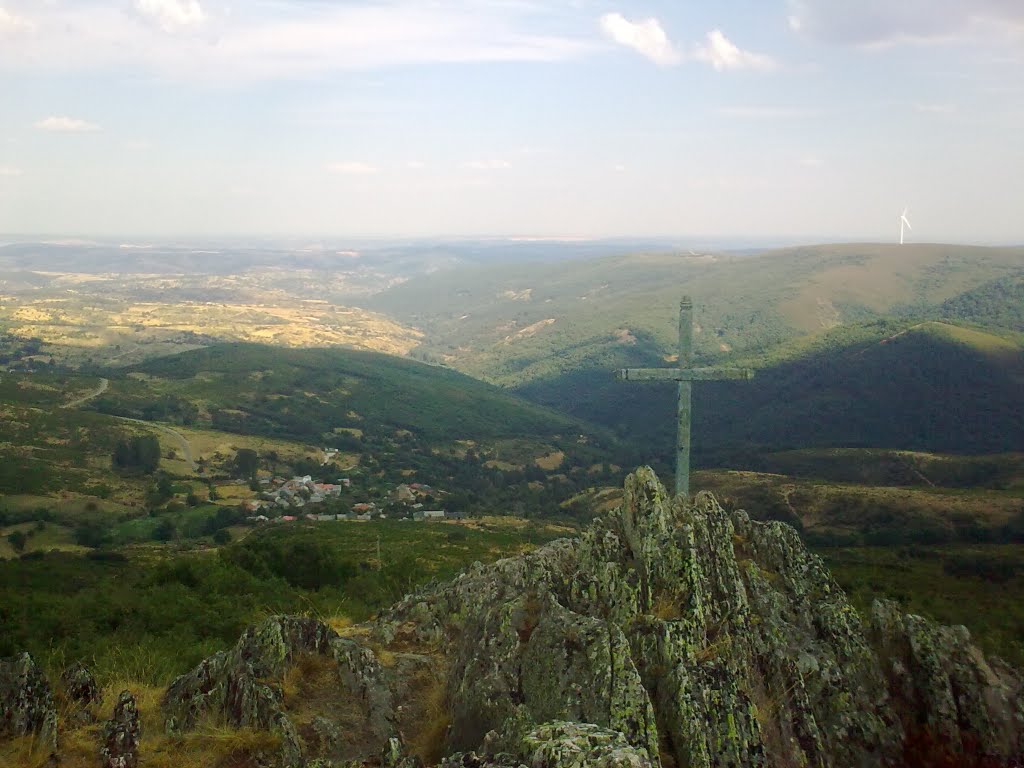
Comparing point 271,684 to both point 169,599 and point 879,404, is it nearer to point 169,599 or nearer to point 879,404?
point 169,599

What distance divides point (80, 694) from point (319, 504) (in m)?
90.6

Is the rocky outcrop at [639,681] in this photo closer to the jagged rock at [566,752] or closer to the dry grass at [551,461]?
the jagged rock at [566,752]

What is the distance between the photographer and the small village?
3650 inches

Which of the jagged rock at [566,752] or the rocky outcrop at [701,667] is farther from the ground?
the jagged rock at [566,752]

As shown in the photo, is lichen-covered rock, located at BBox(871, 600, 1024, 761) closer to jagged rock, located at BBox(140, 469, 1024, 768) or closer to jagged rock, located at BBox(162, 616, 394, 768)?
jagged rock, located at BBox(140, 469, 1024, 768)

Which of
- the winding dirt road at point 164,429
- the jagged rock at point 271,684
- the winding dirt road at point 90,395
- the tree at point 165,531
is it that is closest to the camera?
the jagged rock at point 271,684

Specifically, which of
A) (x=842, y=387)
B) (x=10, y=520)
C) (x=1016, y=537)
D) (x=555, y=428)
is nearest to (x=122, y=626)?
(x=10, y=520)

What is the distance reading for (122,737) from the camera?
10836 mm

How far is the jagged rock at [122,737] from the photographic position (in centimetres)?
1056

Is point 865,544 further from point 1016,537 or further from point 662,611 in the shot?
point 662,611

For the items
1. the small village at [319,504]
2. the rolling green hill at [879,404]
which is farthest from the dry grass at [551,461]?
the small village at [319,504]

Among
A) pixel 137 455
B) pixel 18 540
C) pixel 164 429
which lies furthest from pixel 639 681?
pixel 164 429

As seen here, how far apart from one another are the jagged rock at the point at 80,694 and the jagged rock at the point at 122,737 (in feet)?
3.94

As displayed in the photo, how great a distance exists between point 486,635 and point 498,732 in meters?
2.30
